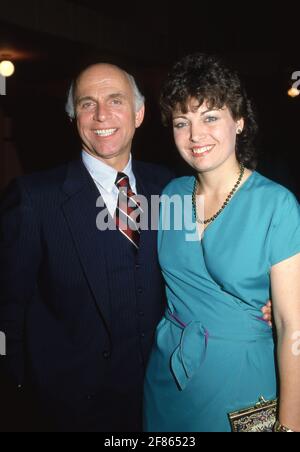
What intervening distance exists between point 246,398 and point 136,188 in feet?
3.21

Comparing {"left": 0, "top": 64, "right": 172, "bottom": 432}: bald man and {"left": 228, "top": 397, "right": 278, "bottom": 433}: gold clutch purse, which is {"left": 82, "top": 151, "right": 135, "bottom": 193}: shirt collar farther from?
{"left": 228, "top": 397, "right": 278, "bottom": 433}: gold clutch purse

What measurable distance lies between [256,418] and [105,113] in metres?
1.32

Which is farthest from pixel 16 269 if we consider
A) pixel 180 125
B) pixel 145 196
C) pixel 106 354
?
pixel 180 125

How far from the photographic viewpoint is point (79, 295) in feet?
5.56

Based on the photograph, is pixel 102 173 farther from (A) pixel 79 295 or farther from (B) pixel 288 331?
(B) pixel 288 331

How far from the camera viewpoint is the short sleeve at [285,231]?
1405 millimetres

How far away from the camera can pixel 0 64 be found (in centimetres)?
610

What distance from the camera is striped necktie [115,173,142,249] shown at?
69.6 inches

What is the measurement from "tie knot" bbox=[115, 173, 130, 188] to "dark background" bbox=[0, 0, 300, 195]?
63.0 inches

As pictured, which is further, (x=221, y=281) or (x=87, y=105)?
(x=87, y=105)

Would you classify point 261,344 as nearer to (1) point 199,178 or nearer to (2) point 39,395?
(1) point 199,178

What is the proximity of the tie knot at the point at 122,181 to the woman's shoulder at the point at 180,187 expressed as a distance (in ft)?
0.57

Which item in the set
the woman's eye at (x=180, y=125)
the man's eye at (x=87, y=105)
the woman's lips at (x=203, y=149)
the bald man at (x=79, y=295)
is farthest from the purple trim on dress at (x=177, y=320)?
the man's eye at (x=87, y=105)

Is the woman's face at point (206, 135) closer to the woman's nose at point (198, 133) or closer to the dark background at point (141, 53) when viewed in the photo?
the woman's nose at point (198, 133)
